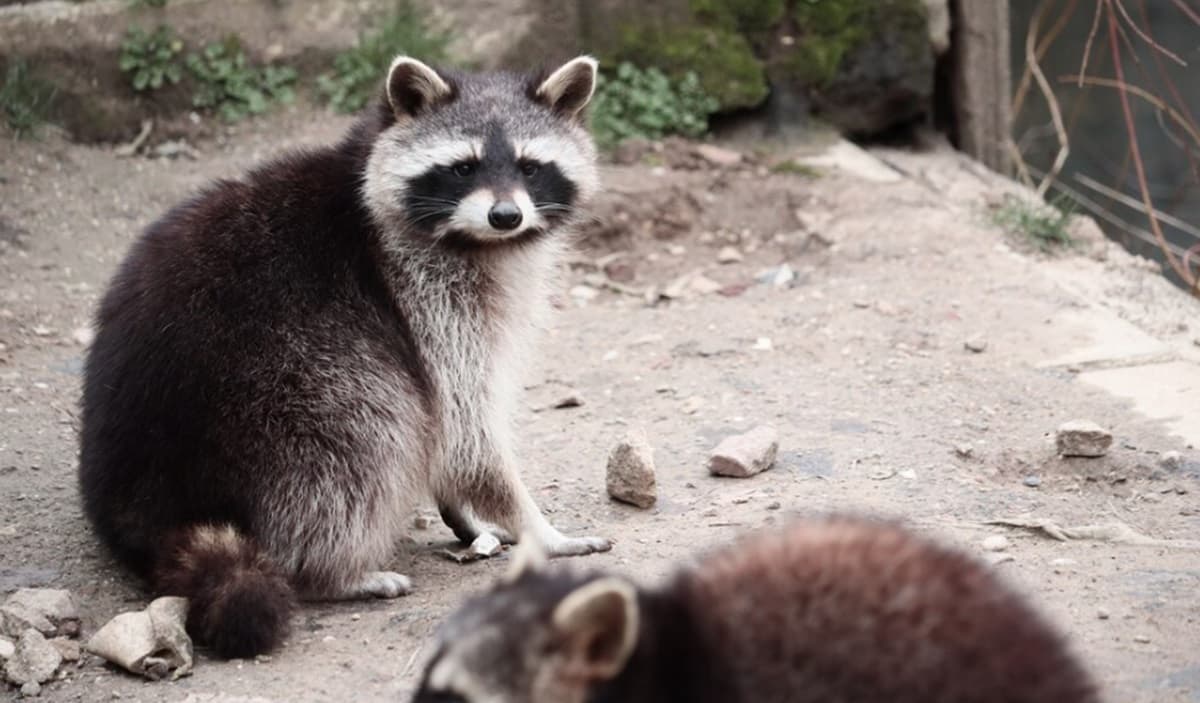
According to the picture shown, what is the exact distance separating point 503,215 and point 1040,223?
392cm

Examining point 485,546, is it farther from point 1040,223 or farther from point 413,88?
point 1040,223

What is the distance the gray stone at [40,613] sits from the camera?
13.8 ft

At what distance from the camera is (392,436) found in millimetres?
4797

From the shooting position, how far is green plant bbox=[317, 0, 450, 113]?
28.4ft

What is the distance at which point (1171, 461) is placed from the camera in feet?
17.5

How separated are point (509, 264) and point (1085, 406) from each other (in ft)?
A: 7.81

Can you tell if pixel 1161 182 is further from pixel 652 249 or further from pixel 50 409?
pixel 50 409

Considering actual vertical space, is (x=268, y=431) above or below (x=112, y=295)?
below

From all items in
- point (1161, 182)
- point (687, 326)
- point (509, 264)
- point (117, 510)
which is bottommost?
point (1161, 182)

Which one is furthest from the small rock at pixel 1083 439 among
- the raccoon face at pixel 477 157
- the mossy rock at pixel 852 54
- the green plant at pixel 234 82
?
the green plant at pixel 234 82

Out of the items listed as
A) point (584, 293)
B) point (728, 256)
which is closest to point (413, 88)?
point (584, 293)

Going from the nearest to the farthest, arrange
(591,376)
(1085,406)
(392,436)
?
(392,436) → (1085,406) → (591,376)

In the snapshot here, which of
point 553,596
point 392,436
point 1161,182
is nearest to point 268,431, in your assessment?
point 392,436

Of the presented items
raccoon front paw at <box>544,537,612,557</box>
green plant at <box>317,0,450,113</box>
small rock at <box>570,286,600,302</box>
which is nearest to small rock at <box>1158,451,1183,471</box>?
raccoon front paw at <box>544,537,612,557</box>
